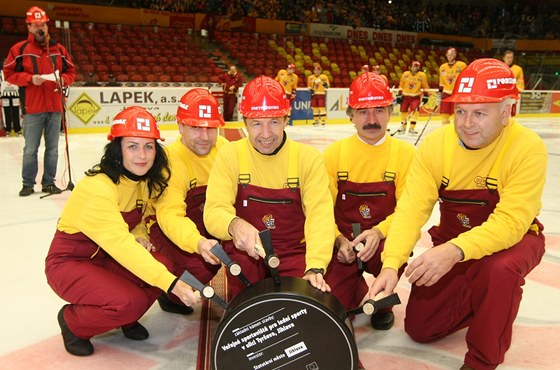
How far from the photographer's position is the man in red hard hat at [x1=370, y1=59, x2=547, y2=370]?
2.19 m

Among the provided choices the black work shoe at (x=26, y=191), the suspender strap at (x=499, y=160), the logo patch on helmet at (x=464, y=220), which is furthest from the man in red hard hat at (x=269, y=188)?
the black work shoe at (x=26, y=191)

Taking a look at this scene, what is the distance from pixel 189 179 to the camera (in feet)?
10.0

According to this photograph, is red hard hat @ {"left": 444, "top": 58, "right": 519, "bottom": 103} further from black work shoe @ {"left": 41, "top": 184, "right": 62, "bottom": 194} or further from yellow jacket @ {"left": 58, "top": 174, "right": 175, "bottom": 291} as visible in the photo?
black work shoe @ {"left": 41, "top": 184, "right": 62, "bottom": 194}

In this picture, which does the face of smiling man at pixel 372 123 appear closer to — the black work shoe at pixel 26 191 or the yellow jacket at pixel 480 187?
the yellow jacket at pixel 480 187

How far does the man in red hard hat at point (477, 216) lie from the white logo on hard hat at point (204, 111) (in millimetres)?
1228

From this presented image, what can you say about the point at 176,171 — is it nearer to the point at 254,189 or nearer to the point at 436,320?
the point at 254,189

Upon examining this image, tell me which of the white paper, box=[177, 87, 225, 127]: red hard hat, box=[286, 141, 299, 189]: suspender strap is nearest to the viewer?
box=[286, 141, 299, 189]: suspender strap

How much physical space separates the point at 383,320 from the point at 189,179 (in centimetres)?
134

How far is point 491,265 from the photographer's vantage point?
7.30 ft

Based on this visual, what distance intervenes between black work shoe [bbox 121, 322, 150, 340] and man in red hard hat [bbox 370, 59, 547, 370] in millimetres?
1270

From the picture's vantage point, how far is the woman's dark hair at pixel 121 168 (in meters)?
2.55

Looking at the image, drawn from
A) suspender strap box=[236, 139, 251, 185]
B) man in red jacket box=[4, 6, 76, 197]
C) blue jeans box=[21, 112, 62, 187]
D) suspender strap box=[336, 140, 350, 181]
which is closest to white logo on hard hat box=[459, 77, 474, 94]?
suspender strap box=[336, 140, 350, 181]

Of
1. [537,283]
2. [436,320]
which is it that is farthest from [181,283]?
[537,283]

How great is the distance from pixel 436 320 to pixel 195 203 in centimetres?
149
